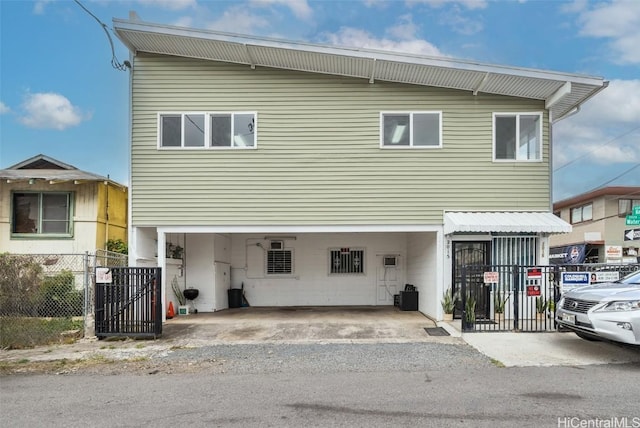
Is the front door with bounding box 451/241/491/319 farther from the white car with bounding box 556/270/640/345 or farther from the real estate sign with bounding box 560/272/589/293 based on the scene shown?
the white car with bounding box 556/270/640/345

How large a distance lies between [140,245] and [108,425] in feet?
26.8

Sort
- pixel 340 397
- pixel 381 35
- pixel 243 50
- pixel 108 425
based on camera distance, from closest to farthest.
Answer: pixel 108 425
pixel 340 397
pixel 243 50
pixel 381 35

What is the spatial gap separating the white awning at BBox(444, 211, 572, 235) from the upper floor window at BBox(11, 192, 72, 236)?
10.4 m

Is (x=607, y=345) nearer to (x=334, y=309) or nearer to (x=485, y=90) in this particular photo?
(x=485, y=90)

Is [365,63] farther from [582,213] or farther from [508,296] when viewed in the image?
[582,213]

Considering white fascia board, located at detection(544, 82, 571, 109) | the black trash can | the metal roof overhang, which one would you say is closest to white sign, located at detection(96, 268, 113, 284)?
the metal roof overhang

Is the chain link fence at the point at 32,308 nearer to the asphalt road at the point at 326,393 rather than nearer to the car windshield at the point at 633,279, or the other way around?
the asphalt road at the point at 326,393

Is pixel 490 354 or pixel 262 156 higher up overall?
pixel 262 156

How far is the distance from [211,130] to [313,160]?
275 cm

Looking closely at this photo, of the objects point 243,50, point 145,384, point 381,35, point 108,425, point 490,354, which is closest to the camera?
point 108,425

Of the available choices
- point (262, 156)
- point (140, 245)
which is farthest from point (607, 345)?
point (140, 245)

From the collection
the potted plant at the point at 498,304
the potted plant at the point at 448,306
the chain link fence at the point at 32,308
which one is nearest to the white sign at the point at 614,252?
the potted plant at the point at 498,304

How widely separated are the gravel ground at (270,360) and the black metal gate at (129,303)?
1030 millimetres

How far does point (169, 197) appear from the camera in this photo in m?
12.2
